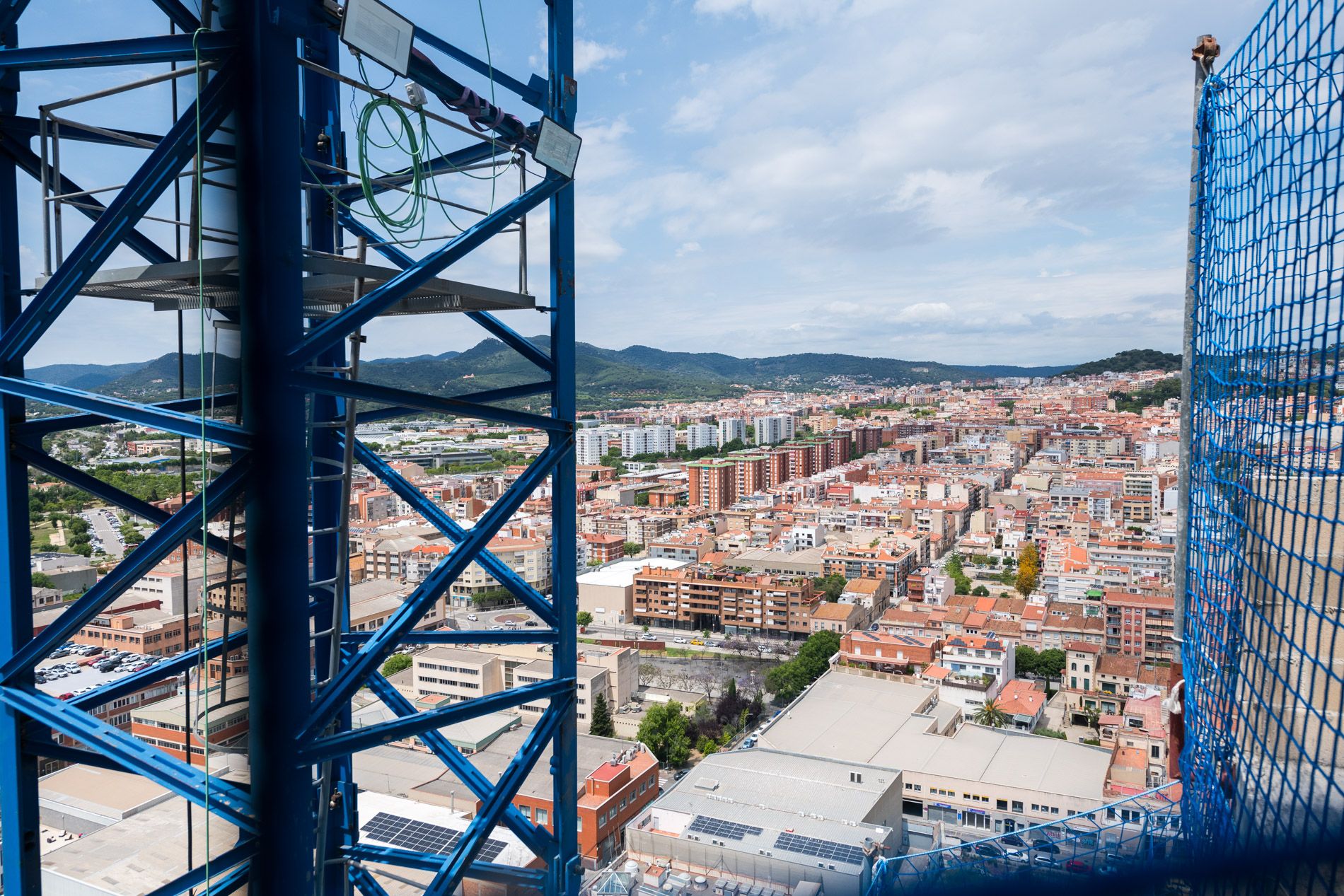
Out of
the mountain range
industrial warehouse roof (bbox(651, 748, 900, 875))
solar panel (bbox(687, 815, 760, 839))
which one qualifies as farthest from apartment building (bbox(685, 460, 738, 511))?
solar panel (bbox(687, 815, 760, 839))

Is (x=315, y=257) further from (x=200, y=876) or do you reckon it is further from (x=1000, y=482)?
(x=1000, y=482)

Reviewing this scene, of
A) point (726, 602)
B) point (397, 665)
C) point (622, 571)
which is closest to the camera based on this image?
point (397, 665)

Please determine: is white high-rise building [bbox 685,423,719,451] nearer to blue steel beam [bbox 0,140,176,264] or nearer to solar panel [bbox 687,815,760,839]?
solar panel [bbox 687,815,760,839]

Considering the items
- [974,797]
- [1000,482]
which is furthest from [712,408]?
[974,797]

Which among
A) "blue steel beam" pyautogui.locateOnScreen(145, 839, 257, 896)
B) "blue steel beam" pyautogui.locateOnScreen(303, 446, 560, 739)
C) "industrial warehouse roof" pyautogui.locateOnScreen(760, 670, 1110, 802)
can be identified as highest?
"blue steel beam" pyautogui.locateOnScreen(303, 446, 560, 739)

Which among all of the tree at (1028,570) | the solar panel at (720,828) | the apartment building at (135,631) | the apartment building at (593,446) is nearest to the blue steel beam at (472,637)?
the apartment building at (135,631)

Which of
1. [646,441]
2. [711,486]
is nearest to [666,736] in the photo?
[711,486]

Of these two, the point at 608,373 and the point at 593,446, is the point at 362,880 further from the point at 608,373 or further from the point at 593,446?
the point at 608,373
